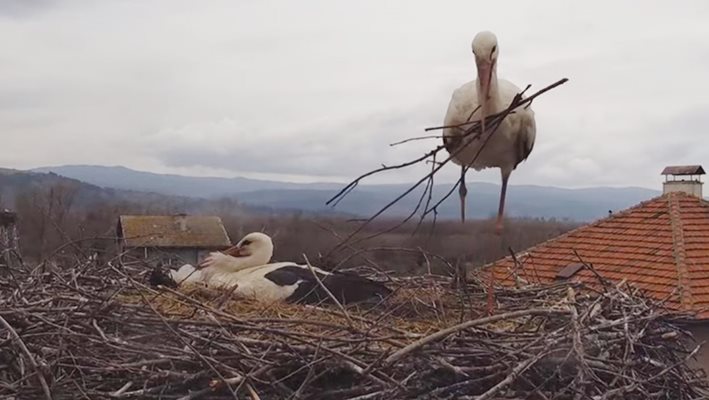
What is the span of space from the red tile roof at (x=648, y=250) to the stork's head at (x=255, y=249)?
3.61m

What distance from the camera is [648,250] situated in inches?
360

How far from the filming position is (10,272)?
3.77 metres

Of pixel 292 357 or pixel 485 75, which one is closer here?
pixel 292 357

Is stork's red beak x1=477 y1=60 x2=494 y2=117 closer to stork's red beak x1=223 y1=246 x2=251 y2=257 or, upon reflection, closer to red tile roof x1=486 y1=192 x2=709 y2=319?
stork's red beak x1=223 y1=246 x2=251 y2=257

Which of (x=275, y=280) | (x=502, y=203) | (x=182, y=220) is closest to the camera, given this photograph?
(x=275, y=280)

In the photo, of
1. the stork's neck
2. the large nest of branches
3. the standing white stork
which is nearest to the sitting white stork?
the standing white stork

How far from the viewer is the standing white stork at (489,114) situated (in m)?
3.69

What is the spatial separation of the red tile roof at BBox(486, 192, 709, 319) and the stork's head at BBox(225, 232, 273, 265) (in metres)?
3.61

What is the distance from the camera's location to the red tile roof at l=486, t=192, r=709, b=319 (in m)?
8.17

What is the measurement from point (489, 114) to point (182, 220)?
10.6m

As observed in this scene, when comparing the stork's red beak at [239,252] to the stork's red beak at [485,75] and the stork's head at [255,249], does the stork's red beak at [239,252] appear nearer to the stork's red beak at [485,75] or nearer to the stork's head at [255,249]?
the stork's head at [255,249]

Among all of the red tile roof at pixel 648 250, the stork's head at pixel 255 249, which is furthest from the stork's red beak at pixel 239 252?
the red tile roof at pixel 648 250

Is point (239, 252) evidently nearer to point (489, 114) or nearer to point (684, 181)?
point (489, 114)

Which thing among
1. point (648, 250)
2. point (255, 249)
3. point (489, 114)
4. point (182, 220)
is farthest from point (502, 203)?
point (182, 220)
